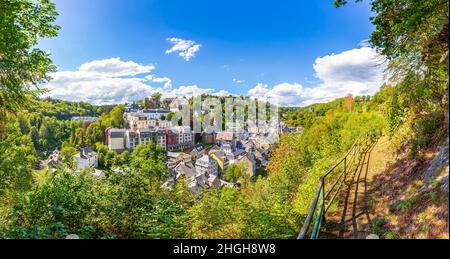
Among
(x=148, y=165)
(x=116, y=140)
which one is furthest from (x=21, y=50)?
(x=116, y=140)

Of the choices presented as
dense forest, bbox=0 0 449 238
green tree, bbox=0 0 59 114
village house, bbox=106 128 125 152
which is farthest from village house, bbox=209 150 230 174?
green tree, bbox=0 0 59 114

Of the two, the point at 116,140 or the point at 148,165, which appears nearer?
the point at 148,165

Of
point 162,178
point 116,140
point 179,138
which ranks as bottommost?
point 179,138

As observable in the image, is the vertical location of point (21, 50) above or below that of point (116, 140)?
above

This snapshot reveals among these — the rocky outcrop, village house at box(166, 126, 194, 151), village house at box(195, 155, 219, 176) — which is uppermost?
the rocky outcrop

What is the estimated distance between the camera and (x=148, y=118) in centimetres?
8100

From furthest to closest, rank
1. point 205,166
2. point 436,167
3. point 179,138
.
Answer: point 179,138 < point 205,166 < point 436,167

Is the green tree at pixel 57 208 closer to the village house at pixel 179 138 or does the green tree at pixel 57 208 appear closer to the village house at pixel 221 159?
the village house at pixel 221 159

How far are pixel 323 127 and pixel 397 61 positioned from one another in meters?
14.2

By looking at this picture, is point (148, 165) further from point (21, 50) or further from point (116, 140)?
point (116, 140)

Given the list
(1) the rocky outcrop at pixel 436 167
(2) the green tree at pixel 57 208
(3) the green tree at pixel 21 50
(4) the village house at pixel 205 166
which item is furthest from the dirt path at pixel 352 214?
(4) the village house at pixel 205 166

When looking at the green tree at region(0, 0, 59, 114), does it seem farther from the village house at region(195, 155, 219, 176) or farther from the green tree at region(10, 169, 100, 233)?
the village house at region(195, 155, 219, 176)
